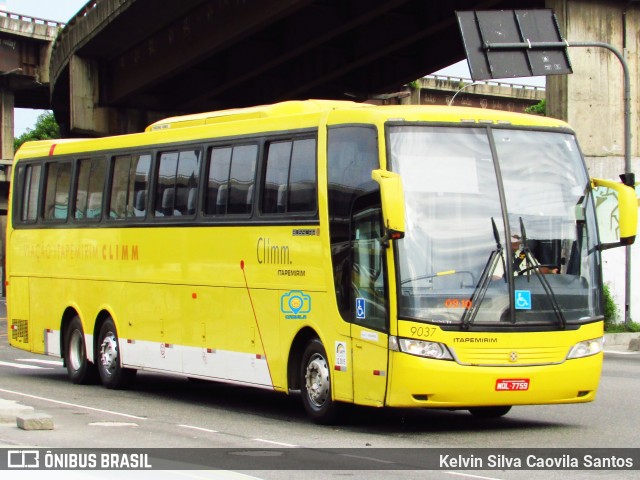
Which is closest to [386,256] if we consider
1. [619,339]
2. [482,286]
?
[482,286]

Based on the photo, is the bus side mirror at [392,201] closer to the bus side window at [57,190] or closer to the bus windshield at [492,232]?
the bus windshield at [492,232]

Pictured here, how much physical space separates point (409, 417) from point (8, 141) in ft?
239

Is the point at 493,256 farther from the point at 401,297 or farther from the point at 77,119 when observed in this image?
the point at 77,119

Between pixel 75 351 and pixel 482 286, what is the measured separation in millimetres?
9172

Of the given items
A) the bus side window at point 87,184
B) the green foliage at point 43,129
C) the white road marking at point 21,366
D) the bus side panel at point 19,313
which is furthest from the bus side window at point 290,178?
the green foliage at point 43,129

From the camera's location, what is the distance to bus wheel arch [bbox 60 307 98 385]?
1995cm

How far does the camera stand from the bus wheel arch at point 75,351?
20.0 m

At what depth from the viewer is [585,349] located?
1341 centimetres

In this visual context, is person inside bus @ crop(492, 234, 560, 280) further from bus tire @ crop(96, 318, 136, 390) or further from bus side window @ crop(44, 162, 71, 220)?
bus side window @ crop(44, 162, 71, 220)

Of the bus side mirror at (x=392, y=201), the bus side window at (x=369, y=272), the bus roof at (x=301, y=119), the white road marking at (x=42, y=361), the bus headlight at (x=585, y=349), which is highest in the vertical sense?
the bus roof at (x=301, y=119)

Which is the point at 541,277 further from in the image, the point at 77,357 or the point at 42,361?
the point at 42,361

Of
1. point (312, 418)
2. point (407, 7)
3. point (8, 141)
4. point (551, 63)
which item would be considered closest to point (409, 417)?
point (312, 418)

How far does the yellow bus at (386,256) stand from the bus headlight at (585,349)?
22mm

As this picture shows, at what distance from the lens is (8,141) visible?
84438 millimetres
